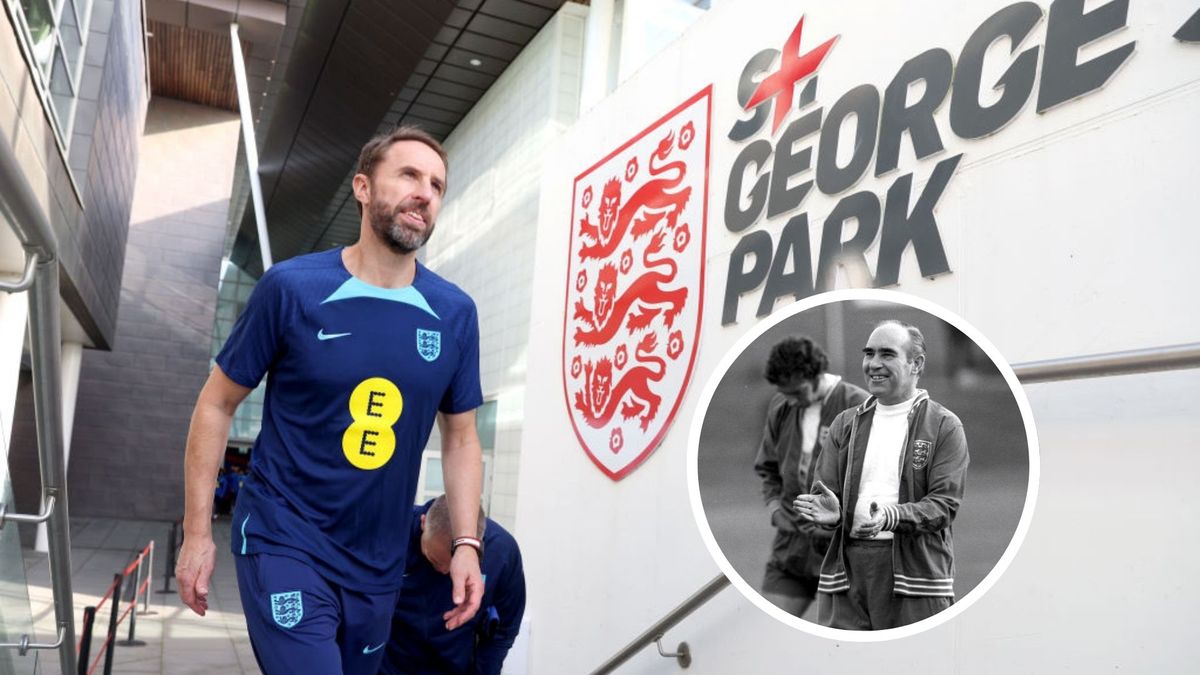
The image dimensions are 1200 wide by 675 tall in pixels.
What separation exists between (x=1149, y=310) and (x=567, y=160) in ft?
12.0

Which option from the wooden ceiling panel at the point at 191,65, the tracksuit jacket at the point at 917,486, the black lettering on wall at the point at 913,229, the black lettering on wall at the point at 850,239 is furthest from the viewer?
the wooden ceiling panel at the point at 191,65

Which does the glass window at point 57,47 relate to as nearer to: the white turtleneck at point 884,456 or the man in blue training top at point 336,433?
the man in blue training top at point 336,433

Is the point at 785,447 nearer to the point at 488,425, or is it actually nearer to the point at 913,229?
the point at 913,229

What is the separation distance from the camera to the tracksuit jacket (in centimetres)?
73

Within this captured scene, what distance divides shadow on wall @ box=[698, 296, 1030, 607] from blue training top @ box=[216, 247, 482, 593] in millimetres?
1065

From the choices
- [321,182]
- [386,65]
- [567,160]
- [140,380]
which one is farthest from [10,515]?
[140,380]

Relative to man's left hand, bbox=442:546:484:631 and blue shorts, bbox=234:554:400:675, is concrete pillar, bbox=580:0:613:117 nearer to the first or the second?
man's left hand, bbox=442:546:484:631

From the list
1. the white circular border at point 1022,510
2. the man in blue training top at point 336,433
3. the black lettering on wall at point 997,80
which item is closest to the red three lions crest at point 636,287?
the black lettering on wall at point 997,80

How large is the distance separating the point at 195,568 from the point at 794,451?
1.23 m

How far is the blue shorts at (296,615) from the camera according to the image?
1705 mm

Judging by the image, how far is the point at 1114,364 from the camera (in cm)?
206

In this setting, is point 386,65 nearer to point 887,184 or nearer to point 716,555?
point 887,184

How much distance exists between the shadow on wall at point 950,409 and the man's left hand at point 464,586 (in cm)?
112

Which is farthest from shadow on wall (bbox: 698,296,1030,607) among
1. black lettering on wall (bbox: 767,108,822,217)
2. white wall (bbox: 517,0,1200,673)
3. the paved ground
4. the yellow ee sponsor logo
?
black lettering on wall (bbox: 767,108,822,217)
